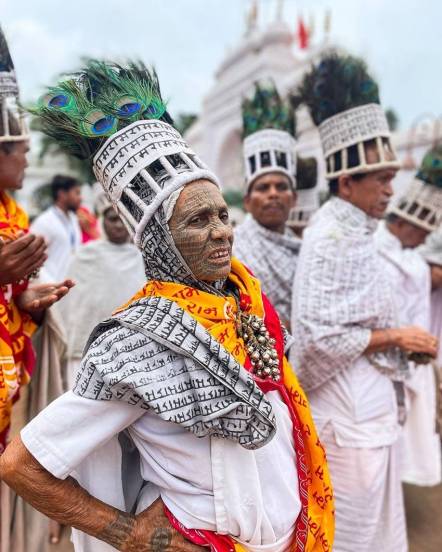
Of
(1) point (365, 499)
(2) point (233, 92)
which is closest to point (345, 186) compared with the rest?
(1) point (365, 499)

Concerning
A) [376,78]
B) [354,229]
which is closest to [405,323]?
[354,229]

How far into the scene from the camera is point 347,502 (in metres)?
2.21

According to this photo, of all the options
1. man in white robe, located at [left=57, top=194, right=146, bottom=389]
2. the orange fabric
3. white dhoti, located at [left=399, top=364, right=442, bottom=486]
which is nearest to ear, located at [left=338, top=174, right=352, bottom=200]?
man in white robe, located at [left=57, top=194, right=146, bottom=389]

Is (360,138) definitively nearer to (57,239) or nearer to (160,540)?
(160,540)

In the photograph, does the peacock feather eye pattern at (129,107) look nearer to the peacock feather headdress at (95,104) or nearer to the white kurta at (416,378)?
the peacock feather headdress at (95,104)

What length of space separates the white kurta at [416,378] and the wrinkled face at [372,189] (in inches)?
32.9

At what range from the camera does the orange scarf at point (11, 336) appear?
185cm

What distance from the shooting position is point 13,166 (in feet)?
6.89

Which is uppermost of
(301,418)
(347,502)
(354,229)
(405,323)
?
(354,229)

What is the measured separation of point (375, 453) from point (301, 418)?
3.09 feet

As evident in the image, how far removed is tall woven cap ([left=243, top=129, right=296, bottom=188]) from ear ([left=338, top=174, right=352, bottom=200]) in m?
0.55

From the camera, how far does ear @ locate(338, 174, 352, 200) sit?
2.46m

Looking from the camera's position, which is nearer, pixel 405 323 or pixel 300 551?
pixel 300 551

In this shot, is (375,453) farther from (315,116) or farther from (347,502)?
(315,116)
